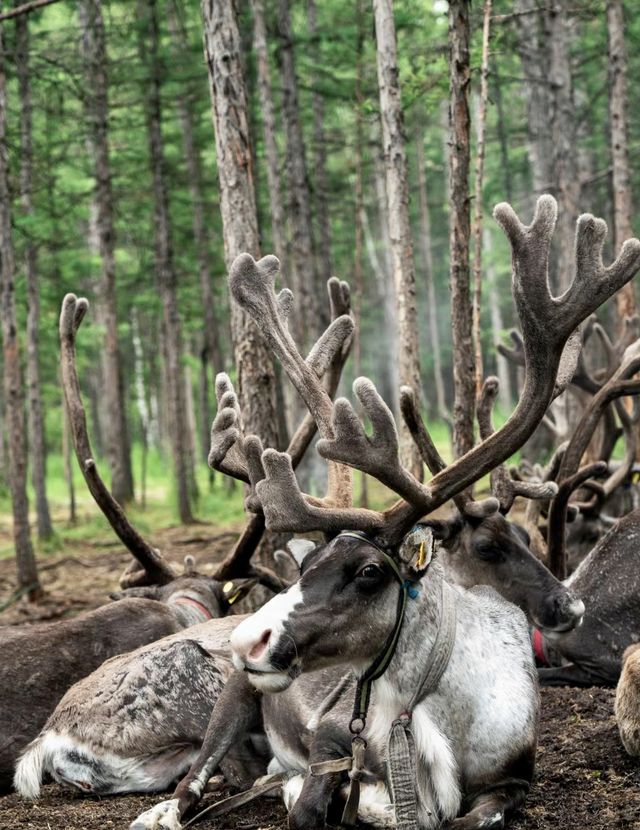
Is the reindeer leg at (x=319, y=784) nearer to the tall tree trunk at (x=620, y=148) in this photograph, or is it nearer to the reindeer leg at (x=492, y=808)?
the reindeer leg at (x=492, y=808)

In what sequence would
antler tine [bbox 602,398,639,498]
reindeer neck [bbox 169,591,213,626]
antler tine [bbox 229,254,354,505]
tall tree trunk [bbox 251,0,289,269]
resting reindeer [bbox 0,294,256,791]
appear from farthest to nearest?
tall tree trunk [bbox 251,0,289,269] → antler tine [bbox 602,398,639,498] → reindeer neck [bbox 169,591,213,626] → resting reindeer [bbox 0,294,256,791] → antler tine [bbox 229,254,354,505]

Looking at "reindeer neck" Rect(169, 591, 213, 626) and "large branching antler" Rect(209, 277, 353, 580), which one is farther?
"reindeer neck" Rect(169, 591, 213, 626)

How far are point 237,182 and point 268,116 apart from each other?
7705mm

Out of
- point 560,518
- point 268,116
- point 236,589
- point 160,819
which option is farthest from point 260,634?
point 268,116

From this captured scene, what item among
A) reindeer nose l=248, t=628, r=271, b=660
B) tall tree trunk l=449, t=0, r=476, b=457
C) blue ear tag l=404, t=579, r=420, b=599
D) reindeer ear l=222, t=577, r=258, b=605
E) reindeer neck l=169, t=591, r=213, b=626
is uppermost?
tall tree trunk l=449, t=0, r=476, b=457

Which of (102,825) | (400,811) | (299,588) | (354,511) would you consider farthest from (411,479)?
(102,825)

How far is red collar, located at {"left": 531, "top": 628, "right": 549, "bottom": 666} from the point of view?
6.70 meters

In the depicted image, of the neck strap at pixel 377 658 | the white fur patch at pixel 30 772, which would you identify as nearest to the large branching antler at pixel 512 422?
the neck strap at pixel 377 658

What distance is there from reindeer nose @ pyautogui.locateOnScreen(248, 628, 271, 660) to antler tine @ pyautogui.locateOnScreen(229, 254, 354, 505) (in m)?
1.04

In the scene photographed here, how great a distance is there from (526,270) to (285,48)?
44.6 ft

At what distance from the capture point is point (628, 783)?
459cm

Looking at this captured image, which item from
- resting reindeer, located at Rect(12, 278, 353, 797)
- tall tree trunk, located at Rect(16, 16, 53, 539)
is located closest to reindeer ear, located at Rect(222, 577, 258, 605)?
resting reindeer, located at Rect(12, 278, 353, 797)

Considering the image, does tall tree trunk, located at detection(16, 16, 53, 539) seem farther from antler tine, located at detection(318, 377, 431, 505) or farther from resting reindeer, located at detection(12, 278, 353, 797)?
antler tine, located at detection(318, 377, 431, 505)

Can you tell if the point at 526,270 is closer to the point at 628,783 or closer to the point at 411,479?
the point at 411,479
